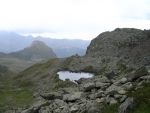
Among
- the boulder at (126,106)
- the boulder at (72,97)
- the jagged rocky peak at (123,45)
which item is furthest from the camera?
the jagged rocky peak at (123,45)

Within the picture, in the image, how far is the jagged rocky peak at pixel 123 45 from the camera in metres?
115

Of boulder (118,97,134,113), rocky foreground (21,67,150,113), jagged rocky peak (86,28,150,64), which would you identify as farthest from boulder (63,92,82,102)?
jagged rocky peak (86,28,150,64)

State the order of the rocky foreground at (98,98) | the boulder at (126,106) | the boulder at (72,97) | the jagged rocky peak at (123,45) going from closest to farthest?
the boulder at (126,106)
the rocky foreground at (98,98)
the boulder at (72,97)
the jagged rocky peak at (123,45)

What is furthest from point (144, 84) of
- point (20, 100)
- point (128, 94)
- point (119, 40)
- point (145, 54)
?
point (119, 40)

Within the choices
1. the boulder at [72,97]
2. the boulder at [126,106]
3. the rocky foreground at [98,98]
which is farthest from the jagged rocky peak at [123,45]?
the boulder at [126,106]

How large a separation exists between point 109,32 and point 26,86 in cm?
6022

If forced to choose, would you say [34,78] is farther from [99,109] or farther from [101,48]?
[99,109]

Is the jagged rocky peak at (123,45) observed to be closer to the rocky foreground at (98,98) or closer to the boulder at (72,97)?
the rocky foreground at (98,98)

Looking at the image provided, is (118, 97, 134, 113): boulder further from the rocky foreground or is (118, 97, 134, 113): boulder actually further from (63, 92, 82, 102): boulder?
(63, 92, 82, 102): boulder

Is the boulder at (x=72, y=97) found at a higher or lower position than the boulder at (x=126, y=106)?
lower

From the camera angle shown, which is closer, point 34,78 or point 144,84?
point 144,84

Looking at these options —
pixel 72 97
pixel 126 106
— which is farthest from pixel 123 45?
pixel 126 106

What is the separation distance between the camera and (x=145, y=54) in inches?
4188

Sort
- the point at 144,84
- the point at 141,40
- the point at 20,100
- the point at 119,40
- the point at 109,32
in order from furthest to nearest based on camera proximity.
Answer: the point at 109,32 < the point at 119,40 < the point at 141,40 < the point at 20,100 < the point at 144,84
